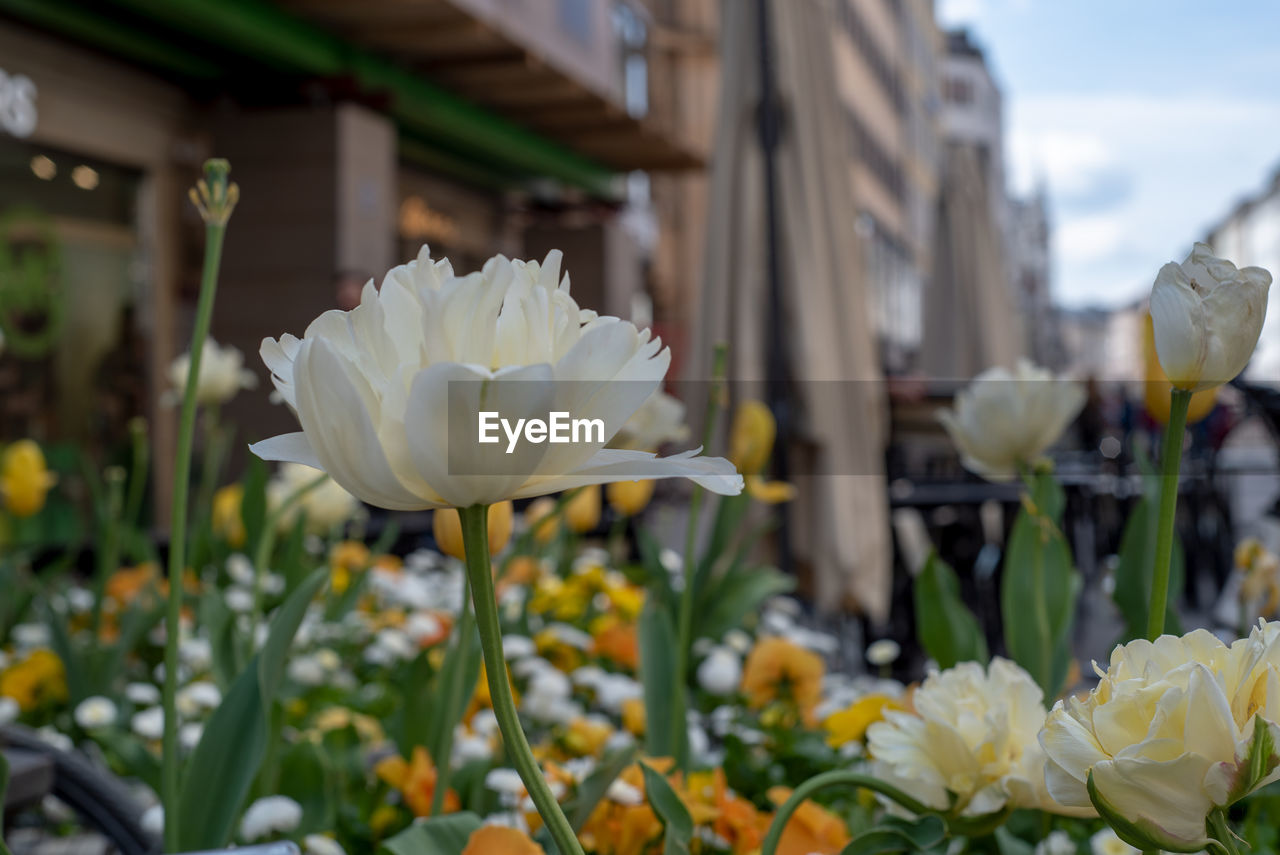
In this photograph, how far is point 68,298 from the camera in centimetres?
600

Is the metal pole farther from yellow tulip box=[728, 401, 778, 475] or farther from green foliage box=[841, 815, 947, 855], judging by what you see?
green foliage box=[841, 815, 947, 855]

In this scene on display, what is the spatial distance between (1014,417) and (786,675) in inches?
31.3

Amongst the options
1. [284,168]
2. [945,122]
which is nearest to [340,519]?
[284,168]

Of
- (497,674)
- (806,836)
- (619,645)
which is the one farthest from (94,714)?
(497,674)

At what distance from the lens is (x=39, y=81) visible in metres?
5.57

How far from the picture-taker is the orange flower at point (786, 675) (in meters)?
1.71

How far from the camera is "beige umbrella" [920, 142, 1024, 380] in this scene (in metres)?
7.84

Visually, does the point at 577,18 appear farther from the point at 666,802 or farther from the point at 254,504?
the point at 666,802

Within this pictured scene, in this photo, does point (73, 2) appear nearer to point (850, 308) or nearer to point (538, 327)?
point (850, 308)

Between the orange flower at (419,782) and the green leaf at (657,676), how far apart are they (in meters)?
0.18

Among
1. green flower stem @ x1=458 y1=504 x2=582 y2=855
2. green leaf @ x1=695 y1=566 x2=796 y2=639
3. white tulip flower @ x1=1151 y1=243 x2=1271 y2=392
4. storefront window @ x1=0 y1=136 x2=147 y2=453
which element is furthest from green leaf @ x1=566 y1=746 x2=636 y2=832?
storefront window @ x1=0 y1=136 x2=147 y2=453

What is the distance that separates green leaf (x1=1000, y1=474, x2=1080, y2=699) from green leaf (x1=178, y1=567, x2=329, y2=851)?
0.54 meters

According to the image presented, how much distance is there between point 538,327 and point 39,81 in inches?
238

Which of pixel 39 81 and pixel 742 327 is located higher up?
pixel 39 81
